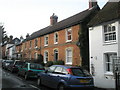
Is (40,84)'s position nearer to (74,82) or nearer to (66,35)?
(74,82)

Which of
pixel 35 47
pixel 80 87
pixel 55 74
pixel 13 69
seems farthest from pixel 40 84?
pixel 35 47

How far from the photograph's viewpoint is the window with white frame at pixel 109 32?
12.6m

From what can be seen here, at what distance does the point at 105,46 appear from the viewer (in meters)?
12.8

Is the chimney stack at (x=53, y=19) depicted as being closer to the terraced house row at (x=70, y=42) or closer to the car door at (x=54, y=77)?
the terraced house row at (x=70, y=42)

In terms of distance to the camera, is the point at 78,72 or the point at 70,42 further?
the point at 70,42

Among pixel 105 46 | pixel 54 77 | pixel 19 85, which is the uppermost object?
pixel 105 46

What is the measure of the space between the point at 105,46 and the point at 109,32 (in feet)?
3.97

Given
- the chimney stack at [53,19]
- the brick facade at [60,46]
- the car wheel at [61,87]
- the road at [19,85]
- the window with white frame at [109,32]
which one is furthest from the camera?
the chimney stack at [53,19]

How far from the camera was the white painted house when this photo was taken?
11.9 metres

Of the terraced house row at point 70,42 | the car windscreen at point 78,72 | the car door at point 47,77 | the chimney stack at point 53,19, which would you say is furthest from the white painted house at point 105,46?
the chimney stack at point 53,19

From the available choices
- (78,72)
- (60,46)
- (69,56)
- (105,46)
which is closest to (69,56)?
(69,56)

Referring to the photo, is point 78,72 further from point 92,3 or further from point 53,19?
point 53,19

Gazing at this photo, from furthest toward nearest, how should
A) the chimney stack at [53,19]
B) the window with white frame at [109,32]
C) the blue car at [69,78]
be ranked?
1. the chimney stack at [53,19]
2. the window with white frame at [109,32]
3. the blue car at [69,78]

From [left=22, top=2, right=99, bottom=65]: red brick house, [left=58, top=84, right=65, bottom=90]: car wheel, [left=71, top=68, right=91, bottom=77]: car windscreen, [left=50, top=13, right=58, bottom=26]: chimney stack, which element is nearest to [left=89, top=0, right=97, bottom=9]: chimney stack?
[left=22, top=2, right=99, bottom=65]: red brick house
